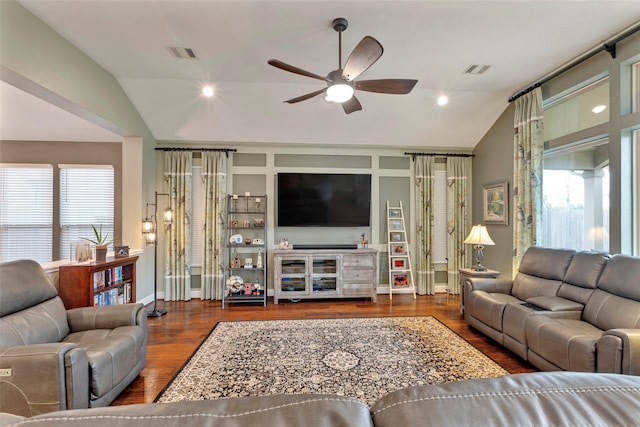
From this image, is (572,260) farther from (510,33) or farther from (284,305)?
(284,305)

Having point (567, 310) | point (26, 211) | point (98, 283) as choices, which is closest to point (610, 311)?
point (567, 310)

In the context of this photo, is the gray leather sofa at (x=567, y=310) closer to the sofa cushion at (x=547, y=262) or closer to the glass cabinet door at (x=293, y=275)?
the sofa cushion at (x=547, y=262)

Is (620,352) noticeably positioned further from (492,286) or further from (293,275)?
(293,275)

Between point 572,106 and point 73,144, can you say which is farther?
point 73,144

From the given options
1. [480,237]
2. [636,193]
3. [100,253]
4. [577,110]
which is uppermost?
[577,110]

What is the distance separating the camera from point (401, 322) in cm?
389

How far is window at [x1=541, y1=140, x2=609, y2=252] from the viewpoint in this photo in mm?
3402

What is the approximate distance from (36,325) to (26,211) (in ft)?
13.6

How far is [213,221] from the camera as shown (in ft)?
16.7

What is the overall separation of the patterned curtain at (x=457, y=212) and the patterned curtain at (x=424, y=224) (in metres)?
0.37

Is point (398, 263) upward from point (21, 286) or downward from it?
downward

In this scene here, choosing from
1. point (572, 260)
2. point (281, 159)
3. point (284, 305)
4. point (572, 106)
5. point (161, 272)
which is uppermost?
point (572, 106)

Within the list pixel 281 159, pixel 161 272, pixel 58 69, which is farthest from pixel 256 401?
pixel 161 272

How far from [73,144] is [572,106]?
774 centimetres
